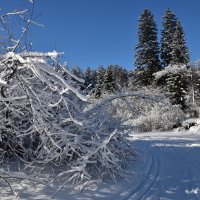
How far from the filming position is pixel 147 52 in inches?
1729

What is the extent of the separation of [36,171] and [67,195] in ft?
4.43

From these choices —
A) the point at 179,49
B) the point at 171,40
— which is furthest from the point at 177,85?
the point at 171,40

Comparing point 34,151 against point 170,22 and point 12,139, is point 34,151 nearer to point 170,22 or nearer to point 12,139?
point 12,139

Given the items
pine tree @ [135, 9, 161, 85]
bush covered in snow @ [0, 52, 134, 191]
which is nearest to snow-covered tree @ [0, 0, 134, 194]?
bush covered in snow @ [0, 52, 134, 191]

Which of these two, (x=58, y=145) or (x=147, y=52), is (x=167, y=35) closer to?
(x=147, y=52)

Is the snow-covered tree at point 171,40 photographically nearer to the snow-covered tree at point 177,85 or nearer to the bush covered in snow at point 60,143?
the snow-covered tree at point 177,85

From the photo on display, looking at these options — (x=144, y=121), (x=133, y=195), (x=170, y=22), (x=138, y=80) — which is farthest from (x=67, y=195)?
(x=170, y=22)

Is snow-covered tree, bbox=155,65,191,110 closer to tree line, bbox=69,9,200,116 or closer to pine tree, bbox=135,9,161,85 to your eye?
tree line, bbox=69,9,200,116

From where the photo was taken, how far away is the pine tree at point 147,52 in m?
43.2

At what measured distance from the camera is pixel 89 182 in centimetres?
732

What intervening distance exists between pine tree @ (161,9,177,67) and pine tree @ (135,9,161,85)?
2.73 feet

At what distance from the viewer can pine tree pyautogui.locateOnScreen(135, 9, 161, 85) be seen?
142 feet

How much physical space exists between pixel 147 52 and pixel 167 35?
10.4ft

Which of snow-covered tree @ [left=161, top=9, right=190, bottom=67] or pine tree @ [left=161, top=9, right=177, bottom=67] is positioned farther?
pine tree @ [left=161, top=9, right=177, bottom=67]
